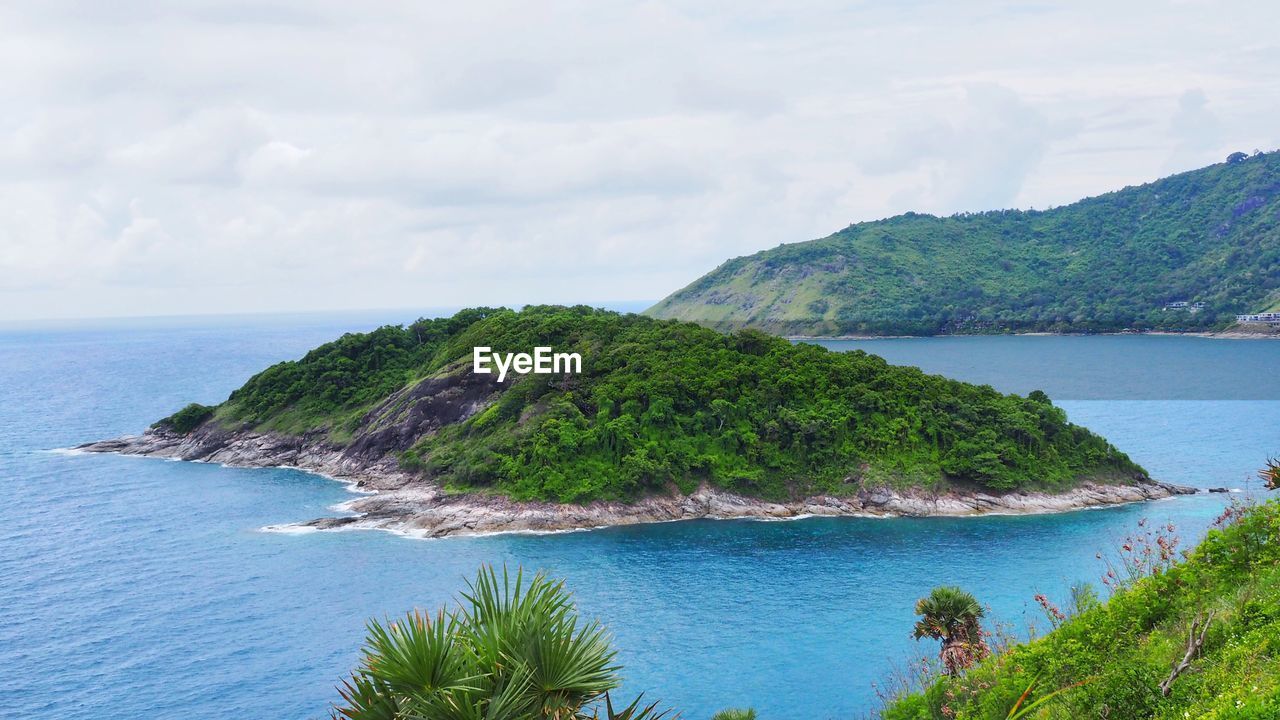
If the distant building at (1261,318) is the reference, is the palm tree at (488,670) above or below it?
below

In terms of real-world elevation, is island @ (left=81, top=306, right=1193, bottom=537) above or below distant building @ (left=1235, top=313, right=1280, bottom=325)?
below

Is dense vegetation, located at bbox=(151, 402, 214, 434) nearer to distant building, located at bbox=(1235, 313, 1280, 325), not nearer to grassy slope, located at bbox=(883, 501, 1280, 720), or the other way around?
grassy slope, located at bbox=(883, 501, 1280, 720)

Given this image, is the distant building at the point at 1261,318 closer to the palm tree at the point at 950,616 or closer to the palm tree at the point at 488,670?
the palm tree at the point at 950,616

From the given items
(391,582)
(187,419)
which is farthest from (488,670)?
(187,419)

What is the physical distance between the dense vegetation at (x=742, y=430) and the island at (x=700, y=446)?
0.15 metres

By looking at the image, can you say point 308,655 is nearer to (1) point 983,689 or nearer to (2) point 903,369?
(1) point 983,689

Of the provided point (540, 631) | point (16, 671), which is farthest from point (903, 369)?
point (540, 631)

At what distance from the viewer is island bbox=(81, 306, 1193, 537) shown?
71.4 m

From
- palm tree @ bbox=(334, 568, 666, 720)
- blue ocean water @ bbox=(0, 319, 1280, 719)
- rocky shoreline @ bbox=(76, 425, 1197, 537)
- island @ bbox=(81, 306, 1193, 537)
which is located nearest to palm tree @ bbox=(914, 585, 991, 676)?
blue ocean water @ bbox=(0, 319, 1280, 719)

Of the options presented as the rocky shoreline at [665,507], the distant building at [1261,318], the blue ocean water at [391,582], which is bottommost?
the blue ocean water at [391,582]

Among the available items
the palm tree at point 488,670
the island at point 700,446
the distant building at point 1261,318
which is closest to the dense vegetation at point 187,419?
the island at point 700,446

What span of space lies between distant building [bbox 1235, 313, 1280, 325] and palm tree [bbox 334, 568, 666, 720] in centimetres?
22709

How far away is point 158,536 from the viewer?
222ft

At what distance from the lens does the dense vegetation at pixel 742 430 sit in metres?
73.2
